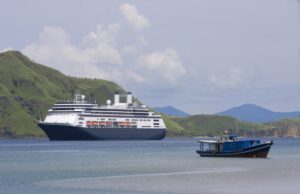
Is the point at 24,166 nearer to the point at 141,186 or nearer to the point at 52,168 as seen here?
the point at 52,168

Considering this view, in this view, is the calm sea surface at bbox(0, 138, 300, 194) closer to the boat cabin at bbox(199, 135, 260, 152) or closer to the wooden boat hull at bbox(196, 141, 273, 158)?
the wooden boat hull at bbox(196, 141, 273, 158)

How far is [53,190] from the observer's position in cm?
7638

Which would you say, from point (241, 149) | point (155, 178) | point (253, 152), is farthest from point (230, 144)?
point (155, 178)

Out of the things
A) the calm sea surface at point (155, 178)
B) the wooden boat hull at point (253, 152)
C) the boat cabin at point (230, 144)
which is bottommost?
the calm sea surface at point (155, 178)

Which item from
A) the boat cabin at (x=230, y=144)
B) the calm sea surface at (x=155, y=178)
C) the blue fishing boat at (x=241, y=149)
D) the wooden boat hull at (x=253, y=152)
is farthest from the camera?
the boat cabin at (x=230, y=144)

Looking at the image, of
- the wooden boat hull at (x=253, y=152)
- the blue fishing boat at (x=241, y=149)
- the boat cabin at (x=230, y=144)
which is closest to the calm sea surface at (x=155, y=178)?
the wooden boat hull at (x=253, y=152)

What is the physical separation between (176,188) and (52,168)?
37.5m

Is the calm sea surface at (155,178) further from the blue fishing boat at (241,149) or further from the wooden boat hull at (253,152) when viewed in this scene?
the blue fishing boat at (241,149)

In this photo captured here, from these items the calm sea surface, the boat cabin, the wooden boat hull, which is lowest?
the calm sea surface

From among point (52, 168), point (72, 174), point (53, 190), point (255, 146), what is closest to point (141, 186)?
point (53, 190)

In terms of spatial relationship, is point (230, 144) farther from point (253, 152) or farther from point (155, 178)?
point (155, 178)

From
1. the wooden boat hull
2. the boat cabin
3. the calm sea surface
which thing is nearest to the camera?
the calm sea surface

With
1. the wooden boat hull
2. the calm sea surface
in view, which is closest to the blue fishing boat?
the wooden boat hull

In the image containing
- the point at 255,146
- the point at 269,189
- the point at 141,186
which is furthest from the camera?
the point at 255,146
